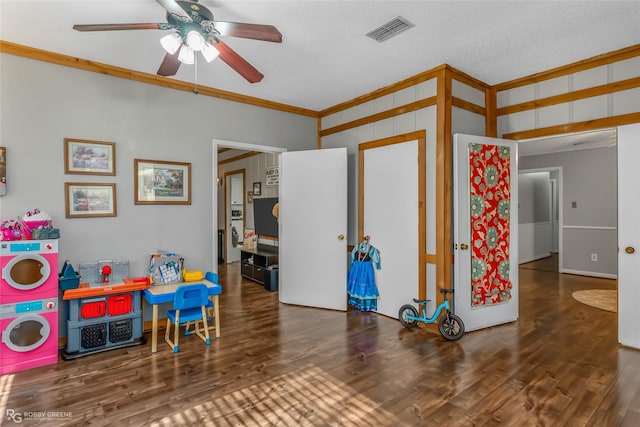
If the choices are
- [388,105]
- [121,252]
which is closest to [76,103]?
[121,252]

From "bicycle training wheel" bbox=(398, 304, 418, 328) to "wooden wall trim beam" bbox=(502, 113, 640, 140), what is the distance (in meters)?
2.26

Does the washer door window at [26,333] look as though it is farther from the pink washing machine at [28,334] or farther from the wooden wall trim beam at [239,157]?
the wooden wall trim beam at [239,157]

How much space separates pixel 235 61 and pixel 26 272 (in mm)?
2423

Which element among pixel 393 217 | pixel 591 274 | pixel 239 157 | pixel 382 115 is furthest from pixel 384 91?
pixel 591 274

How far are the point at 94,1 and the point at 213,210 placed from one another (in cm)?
230

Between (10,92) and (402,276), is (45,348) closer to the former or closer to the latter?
(10,92)

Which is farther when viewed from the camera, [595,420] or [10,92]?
[10,92]

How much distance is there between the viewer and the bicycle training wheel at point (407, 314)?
3.69 m

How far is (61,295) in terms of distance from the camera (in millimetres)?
3180

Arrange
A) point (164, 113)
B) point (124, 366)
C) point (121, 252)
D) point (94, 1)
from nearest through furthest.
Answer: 1. point (94, 1)
2. point (124, 366)
3. point (121, 252)
4. point (164, 113)

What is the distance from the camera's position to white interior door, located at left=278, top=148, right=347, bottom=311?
4.41 metres

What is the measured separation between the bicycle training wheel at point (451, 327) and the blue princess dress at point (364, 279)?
1.02 metres

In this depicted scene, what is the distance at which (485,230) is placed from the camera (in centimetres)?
370

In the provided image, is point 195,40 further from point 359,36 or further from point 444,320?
point 444,320
